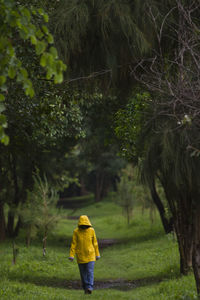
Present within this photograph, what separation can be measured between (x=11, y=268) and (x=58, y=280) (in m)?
1.43

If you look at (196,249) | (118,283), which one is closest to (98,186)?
(118,283)

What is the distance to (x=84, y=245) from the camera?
10.6 meters

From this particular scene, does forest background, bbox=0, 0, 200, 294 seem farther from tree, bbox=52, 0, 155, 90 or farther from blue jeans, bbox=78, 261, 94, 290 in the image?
blue jeans, bbox=78, 261, 94, 290

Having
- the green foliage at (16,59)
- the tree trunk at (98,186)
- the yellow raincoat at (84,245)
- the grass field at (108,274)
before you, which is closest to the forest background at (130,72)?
the green foliage at (16,59)

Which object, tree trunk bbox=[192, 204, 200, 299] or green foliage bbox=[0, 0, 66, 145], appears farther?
tree trunk bbox=[192, 204, 200, 299]

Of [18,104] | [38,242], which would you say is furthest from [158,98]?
[38,242]

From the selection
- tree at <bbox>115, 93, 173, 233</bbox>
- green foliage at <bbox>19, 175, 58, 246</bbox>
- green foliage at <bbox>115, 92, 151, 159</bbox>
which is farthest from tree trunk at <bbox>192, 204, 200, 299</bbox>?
green foliage at <bbox>19, 175, 58, 246</bbox>

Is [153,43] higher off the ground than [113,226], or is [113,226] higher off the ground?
[153,43]

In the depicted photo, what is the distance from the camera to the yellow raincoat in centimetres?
1051

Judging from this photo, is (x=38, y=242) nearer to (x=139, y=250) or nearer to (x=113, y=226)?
(x=139, y=250)

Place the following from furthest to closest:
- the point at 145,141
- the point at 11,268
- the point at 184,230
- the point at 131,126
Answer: the point at 11,268, the point at 184,230, the point at 131,126, the point at 145,141

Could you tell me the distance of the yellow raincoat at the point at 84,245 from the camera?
10508 mm

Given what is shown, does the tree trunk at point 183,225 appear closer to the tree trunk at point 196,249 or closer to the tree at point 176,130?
the tree trunk at point 196,249

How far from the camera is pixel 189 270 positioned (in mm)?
11211
